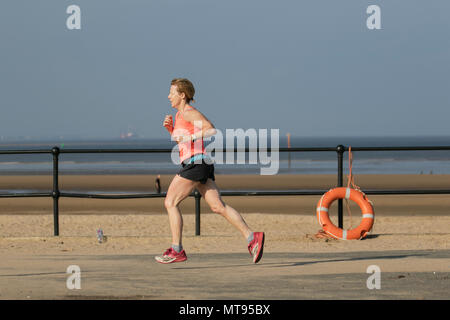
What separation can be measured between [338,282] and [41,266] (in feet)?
9.13

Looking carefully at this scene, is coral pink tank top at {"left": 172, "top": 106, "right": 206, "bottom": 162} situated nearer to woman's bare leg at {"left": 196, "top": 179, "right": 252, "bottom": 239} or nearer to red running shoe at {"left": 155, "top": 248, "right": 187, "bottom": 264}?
woman's bare leg at {"left": 196, "top": 179, "right": 252, "bottom": 239}

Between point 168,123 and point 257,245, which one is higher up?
point 168,123

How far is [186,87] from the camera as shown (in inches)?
293

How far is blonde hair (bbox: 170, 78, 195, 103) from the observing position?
7.43 metres

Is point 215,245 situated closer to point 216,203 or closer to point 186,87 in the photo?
point 216,203

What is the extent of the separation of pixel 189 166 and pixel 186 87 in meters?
0.73

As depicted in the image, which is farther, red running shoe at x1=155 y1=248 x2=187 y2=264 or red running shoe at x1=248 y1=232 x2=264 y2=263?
red running shoe at x1=155 y1=248 x2=187 y2=264

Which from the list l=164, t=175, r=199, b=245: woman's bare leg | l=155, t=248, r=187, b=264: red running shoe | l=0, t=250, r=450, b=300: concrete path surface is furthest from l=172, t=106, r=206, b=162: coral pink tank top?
l=0, t=250, r=450, b=300: concrete path surface

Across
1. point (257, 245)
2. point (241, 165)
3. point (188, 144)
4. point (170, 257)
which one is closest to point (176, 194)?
point (188, 144)

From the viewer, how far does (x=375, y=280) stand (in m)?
6.50

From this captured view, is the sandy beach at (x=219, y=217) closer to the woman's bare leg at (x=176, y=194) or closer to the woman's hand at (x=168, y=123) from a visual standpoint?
the woman's bare leg at (x=176, y=194)

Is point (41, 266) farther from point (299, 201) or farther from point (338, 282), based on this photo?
point (299, 201)

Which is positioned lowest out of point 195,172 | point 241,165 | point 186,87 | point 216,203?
point 241,165

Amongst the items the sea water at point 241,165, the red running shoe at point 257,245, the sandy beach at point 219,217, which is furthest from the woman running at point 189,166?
the sea water at point 241,165
